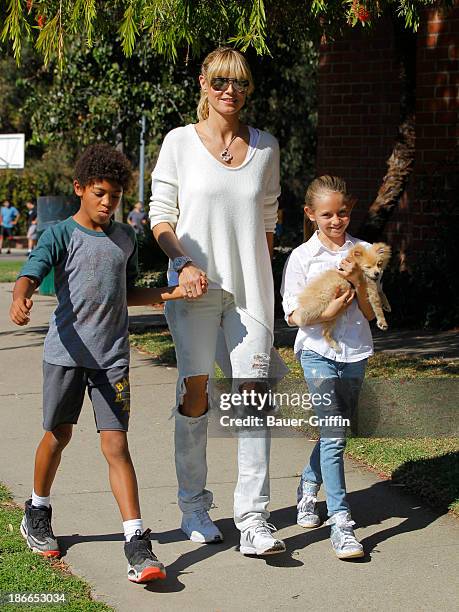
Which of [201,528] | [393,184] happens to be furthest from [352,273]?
[393,184]

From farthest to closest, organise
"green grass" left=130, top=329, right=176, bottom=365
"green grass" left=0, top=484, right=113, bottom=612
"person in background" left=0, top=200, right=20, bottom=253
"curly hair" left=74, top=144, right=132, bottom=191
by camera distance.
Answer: "person in background" left=0, top=200, right=20, bottom=253, "green grass" left=130, top=329, right=176, bottom=365, "curly hair" left=74, top=144, right=132, bottom=191, "green grass" left=0, top=484, right=113, bottom=612

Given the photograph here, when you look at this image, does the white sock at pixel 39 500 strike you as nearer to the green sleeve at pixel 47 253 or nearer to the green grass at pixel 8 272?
the green sleeve at pixel 47 253

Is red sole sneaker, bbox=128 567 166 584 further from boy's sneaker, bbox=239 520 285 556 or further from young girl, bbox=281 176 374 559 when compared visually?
young girl, bbox=281 176 374 559

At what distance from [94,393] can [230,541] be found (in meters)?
1.04

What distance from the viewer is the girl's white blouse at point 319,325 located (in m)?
4.91

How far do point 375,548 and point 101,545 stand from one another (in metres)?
1.29

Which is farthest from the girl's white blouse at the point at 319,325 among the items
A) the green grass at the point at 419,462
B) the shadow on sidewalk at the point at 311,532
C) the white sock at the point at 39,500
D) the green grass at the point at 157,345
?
the green grass at the point at 157,345

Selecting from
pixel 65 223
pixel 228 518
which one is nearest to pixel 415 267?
pixel 228 518

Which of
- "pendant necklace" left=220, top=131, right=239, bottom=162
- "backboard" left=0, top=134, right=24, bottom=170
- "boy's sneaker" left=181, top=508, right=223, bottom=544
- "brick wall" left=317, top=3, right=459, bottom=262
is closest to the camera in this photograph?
"pendant necklace" left=220, top=131, right=239, bottom=162

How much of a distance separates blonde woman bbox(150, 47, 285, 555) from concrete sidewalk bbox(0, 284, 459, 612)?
24cm

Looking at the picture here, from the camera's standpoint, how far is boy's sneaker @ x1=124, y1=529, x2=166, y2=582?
4.40 m

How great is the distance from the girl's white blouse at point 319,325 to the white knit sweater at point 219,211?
6.7 inches

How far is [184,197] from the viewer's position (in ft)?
15.6

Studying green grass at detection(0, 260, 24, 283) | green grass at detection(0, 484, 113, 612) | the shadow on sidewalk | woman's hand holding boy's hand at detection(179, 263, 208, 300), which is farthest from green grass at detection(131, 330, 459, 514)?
green grass at detection(0, 260, 24, 283)
